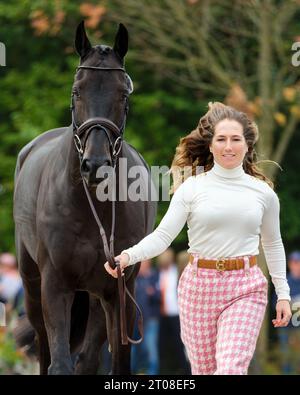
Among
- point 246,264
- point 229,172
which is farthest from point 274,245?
point 229,172

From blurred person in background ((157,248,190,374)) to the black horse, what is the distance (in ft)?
20.5

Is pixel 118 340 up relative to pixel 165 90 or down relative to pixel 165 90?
down

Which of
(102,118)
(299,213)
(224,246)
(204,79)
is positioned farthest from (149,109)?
(224,246)

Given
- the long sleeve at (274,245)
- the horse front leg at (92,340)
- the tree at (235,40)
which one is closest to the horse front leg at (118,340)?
the horse front leg at (92,340)

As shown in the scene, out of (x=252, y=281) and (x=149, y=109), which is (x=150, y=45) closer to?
(x=149, y=109)

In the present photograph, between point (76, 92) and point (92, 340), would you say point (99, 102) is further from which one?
point (92, 340)

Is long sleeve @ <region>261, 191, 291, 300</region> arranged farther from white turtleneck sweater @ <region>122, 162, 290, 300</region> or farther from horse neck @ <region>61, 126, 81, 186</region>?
horse neck @ <region>61, 126, 81, 186</region>

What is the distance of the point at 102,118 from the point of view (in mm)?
7500

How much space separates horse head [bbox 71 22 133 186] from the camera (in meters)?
7.35

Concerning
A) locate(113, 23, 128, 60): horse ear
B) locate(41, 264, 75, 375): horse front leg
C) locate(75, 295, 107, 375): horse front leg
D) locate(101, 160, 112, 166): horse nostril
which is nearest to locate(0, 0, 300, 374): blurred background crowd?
locate(75, 295, 107, 375): horse front leg

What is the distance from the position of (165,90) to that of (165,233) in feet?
38.2

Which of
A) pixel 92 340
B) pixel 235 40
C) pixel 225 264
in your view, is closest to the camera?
pixel 225 264

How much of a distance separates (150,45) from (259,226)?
33.4 feet

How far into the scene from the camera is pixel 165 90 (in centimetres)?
1808
